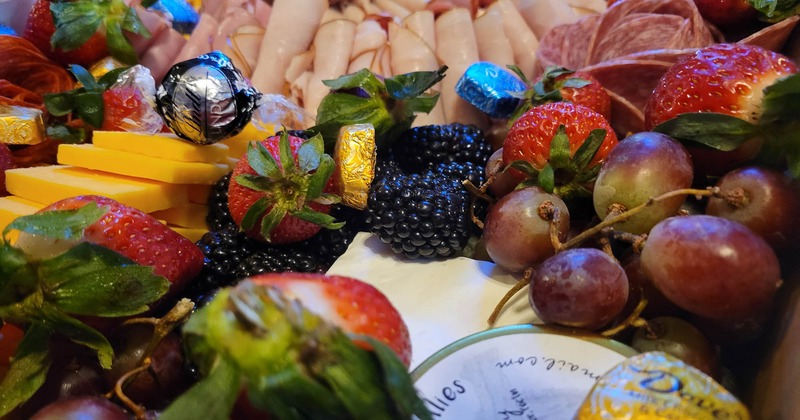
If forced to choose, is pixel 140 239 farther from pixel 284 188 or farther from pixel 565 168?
pixel 565 168

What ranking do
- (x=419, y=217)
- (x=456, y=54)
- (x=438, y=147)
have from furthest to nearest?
(x=456, y=54) → (x=438, y=147) → (x=419, y=217)

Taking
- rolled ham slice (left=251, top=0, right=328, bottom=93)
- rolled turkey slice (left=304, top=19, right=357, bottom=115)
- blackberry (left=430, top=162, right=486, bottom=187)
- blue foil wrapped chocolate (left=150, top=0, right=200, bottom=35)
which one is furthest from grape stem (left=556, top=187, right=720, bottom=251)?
blue foil wrapped chocolate (left=150, top=0, right=200, bottom=35)

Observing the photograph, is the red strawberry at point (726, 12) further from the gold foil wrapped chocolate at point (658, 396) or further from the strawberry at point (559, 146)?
the gold foil wrapped chocolate at point (658, 396)

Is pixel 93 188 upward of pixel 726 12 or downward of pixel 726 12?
downward

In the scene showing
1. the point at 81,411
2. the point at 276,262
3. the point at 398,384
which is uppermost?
the point at 398,384

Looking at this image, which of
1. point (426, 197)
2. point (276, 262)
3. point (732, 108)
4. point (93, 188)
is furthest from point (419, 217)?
point (93, 188)

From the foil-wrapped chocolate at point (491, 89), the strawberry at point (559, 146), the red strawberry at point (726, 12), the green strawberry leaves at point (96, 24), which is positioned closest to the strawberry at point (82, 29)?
the green strawberry leaves at point (96, 24)

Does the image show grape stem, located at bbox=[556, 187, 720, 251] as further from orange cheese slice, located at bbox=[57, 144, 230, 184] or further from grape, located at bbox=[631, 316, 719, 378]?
orange cheese slice, located at bbox=[57, 144, 230, 184]

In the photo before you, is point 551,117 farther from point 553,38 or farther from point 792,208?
point 553,38
